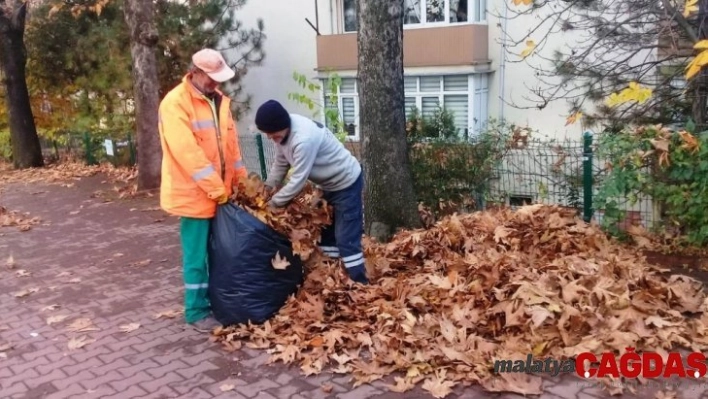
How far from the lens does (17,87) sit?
15570 mm

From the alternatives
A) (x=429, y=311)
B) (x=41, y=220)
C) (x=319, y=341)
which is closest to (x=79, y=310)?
(x=319, y=341)

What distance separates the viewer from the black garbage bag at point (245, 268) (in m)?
4.40

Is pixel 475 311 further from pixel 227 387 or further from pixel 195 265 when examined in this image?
pixel 195 265

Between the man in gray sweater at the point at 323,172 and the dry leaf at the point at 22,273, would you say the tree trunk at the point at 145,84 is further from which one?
the man in gray sweater at the point at 323,172

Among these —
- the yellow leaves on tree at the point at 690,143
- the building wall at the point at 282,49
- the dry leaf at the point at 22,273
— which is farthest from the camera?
the building wall at the point at 282,49

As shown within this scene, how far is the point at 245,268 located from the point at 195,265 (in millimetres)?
476

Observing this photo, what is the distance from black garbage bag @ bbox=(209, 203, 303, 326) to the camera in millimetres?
4398

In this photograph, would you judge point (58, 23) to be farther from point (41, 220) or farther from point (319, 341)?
point (319, 341)

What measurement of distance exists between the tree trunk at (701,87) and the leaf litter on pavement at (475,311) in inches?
115

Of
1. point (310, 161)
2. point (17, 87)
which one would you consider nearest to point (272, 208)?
point (310, 161)

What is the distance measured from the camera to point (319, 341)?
163 inches

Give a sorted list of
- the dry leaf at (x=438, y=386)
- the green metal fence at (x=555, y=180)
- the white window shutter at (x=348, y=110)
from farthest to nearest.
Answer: the white window shutter at (x=348, y=110) → the green metal fence at (x=555, y=180) → the dry leaf at (x=438, y=386)

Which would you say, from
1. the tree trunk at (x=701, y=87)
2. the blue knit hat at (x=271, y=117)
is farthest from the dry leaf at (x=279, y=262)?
the tree trunk at (x=701, y=87)

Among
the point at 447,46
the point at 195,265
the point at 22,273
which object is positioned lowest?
the point at 22,273
